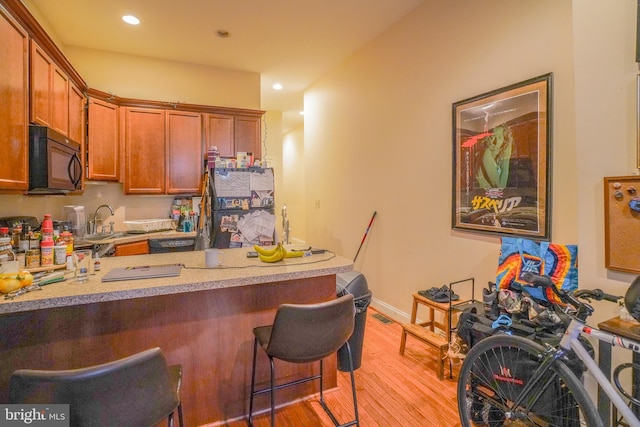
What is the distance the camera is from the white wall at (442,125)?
163 centimetres

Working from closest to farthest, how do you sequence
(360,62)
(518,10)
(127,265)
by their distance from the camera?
(127,265), (518,10), (360,62)

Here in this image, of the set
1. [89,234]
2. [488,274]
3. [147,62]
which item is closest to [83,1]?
[147,62]

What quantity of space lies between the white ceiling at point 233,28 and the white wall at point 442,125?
13.3 inches

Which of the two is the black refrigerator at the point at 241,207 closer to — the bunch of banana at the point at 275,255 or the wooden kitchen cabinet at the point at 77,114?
the bunch of banana at the point at 275,255

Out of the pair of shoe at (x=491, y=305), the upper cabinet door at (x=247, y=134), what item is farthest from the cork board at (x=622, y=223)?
the upper cabinet door at (x=247, y=134)

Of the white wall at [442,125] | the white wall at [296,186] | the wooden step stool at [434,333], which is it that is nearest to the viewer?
the white wall at [442,125]

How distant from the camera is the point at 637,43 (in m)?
1.48

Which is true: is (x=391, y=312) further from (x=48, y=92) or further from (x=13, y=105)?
(x=48, y=92)

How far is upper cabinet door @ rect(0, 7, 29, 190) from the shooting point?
1874 millimetres

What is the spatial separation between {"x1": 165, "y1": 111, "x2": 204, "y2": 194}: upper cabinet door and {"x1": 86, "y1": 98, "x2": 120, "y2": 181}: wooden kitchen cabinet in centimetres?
57

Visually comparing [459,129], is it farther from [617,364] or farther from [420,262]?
[617,364]

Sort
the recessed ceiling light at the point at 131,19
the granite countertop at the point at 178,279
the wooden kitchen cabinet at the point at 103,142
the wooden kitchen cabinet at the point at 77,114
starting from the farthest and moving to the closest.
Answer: the wooden kitchen cabinet at the point at 103,142 < the recessed ceiling light at the point at 131,19 < the wooden kitchen cabinet at the point at 77,114 < the granite countertop at the point at 178,279

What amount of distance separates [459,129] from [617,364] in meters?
1.84

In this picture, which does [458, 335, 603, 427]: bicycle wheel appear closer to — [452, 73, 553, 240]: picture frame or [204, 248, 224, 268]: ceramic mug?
[452, 73, 553, 240]: picture frame
